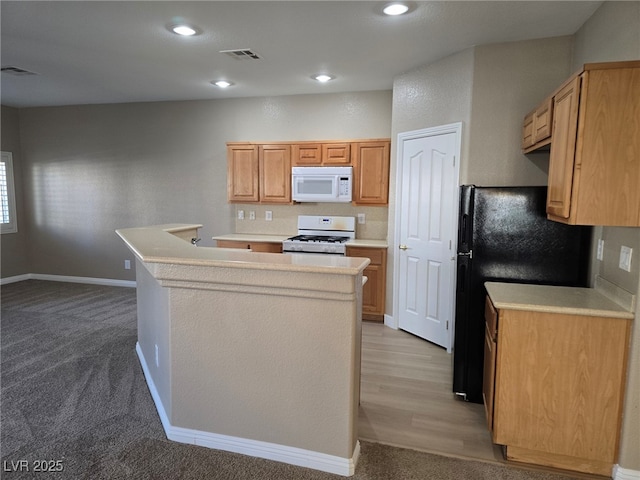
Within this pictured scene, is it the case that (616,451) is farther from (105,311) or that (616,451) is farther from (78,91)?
(78,91)

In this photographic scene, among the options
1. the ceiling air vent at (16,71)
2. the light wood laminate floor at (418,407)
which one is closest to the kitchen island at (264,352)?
the light wood laminate floor at (418,407)

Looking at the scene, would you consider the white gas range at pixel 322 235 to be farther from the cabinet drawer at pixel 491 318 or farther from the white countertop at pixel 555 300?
the white countertop at pixel 555 300

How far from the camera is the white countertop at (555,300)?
202 centimetres

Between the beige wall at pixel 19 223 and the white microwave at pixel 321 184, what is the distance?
4627 millimetres

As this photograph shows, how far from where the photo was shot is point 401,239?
4336 millimetres

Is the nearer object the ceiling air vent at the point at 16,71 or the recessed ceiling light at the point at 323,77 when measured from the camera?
the ceiling air vent at the point at 16,71

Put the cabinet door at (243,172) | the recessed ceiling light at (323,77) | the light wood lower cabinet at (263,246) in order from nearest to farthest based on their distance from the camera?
1. the recessed ceiling light at (323,77)
2. the light wood lower cabinet at (263,246)
3. the cabinet door at (243,172)

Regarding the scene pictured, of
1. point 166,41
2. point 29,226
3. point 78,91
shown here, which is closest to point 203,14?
point 166,41

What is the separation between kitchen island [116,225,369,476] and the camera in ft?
6.44

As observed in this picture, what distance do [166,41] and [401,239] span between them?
2.89 m

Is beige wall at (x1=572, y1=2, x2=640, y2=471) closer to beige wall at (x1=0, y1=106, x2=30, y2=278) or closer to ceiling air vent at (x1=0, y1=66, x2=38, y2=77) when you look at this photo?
ceiling air vent at (x1=0, y1=66, x2=38, y2=77)

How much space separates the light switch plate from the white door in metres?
1.57

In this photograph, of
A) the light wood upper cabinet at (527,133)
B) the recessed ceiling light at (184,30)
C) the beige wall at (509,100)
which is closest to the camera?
the light wood upper cabinet at (527,133)

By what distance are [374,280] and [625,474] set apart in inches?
110
